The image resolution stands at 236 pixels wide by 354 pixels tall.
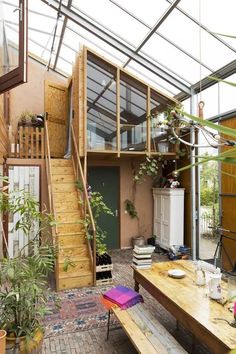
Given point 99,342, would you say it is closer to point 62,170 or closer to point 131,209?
point 62,170

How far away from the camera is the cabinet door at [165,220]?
22.4 feet

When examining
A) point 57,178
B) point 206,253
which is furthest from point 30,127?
point 206,253

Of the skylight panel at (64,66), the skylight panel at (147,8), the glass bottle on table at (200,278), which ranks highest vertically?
the skylight panel at (64,66)

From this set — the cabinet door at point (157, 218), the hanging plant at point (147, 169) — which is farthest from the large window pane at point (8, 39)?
the cabinet door at point (157, 218)

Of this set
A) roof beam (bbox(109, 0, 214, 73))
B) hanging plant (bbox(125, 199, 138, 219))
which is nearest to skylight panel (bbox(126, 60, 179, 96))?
roof beam (bbox(109, 0, 214, 73))

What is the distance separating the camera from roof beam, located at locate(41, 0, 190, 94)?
5930mm

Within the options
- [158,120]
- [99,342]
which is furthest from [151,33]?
[99,342]

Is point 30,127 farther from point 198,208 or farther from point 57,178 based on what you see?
point 198,208

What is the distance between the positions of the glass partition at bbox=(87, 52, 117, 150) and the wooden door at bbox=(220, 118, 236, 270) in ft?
7.88

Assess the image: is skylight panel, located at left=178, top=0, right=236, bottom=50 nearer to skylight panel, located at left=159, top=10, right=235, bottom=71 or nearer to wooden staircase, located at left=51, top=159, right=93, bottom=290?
skylight panel, located at left=159, top=10, right=235, bottom=71

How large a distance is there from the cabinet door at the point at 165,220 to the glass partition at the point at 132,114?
153 centimetres

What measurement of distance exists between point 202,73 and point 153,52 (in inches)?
45.0

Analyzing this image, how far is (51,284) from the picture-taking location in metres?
4.73

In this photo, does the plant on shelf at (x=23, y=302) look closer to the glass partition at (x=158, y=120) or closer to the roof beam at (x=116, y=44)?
the glass partition at (x=158, y=120)
